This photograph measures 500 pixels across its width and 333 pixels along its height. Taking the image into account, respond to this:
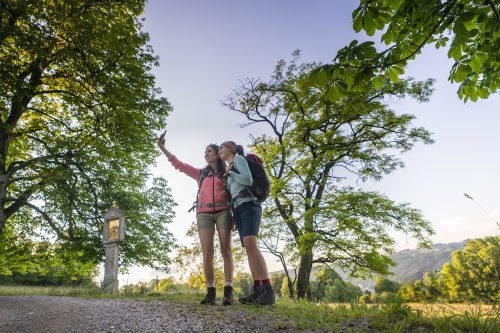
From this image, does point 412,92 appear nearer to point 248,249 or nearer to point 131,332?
point 248,249

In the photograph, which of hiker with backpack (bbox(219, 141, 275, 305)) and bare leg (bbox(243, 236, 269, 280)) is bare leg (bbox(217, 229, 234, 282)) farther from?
bare leg (bbox(243, 236, 269, 280))

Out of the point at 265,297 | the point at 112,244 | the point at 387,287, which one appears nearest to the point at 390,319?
the point at 387,287

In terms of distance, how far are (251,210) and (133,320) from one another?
5.53 ft

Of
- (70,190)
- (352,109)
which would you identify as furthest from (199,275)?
(352,109)

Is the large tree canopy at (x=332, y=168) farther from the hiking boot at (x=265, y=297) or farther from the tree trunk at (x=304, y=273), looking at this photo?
the hiking boot at (x=265, y=297)

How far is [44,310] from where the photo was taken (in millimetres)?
3670

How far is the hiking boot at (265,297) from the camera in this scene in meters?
3.67

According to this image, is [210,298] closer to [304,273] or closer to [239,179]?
[239,179]

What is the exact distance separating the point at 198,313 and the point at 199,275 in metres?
19.4

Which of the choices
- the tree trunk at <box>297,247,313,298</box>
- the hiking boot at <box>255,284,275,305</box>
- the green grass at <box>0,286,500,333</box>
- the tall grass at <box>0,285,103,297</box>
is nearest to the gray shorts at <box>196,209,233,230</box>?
the hiking boot at <box>255,284,275,305</box>

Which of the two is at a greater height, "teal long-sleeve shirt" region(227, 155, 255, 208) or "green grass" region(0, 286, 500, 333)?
"teal long-sleeve shirt" region(227, 155, 255, 208)

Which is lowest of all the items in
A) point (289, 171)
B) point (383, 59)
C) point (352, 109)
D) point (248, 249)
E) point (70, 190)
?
point (248, 249)

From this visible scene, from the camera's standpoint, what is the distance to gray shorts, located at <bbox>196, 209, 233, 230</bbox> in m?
3.99

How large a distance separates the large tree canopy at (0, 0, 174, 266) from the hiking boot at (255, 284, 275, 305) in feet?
26.0
